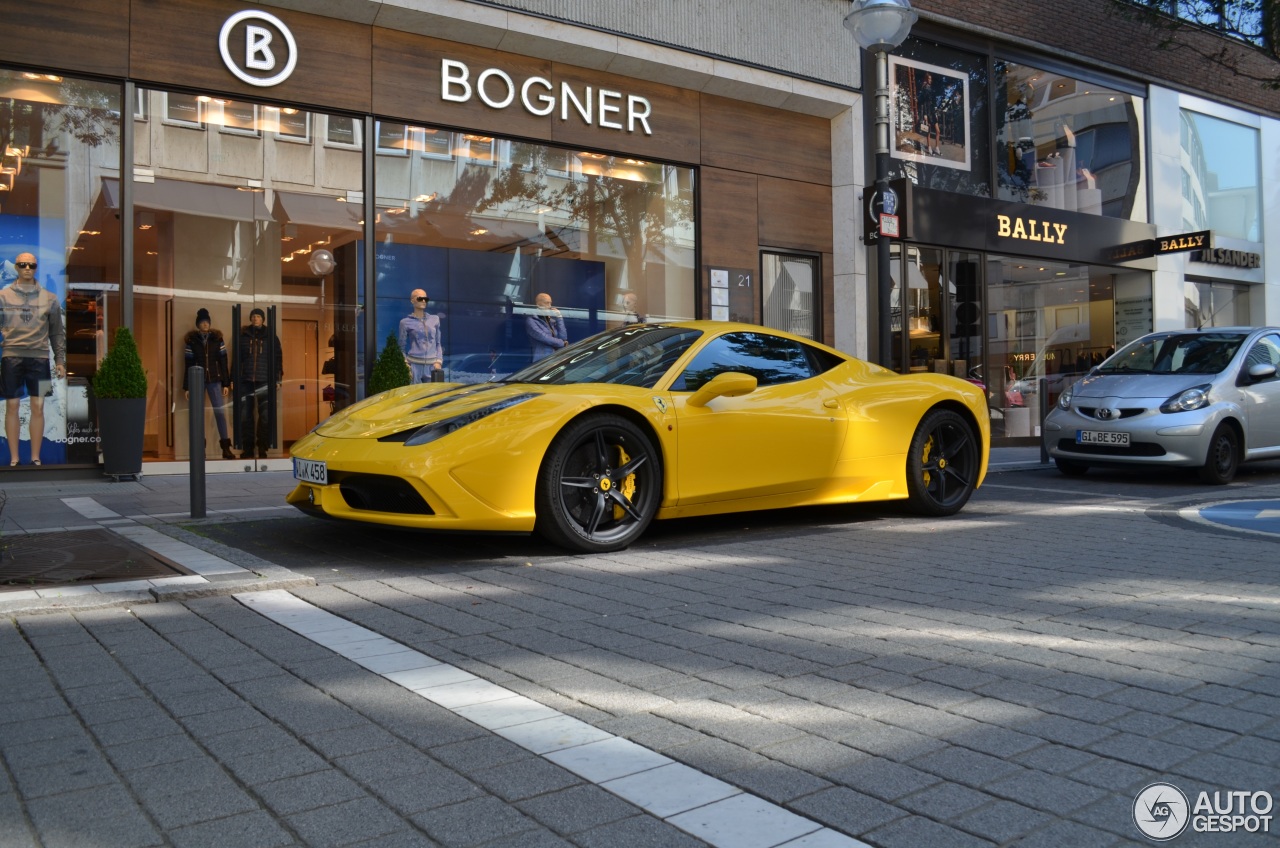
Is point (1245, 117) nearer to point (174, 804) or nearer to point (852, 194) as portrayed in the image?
point (852, 194)

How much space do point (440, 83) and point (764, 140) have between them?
16.0 feet

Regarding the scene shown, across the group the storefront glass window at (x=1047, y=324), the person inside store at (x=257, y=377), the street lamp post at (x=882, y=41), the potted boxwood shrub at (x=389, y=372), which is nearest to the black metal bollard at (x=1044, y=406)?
the storefront glass window at (x=1047, y=324)

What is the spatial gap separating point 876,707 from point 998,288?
15152 mm

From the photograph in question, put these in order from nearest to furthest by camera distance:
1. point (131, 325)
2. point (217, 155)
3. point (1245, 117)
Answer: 1. point (131, 325)
2. point (217, 155)
3. point (1245, 117)

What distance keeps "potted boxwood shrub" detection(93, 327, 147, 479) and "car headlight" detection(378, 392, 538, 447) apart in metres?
5.42

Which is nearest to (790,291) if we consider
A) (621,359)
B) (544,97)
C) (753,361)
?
(544,97)

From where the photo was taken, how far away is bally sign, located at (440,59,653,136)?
39.0 ft

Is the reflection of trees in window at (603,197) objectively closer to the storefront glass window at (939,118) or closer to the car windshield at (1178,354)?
the storefront glass window at (939,118)

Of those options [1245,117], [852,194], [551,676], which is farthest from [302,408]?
[1245,117]

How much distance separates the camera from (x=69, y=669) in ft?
11.0

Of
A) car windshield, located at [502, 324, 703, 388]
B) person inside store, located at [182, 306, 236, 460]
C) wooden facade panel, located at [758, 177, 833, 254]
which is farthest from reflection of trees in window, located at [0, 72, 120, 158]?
wooden facade panel, located at [758, 177, 833, 254]

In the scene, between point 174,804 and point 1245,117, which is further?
point 1245,117

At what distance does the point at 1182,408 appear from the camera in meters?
9.62

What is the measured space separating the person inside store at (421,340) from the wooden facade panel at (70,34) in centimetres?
377
